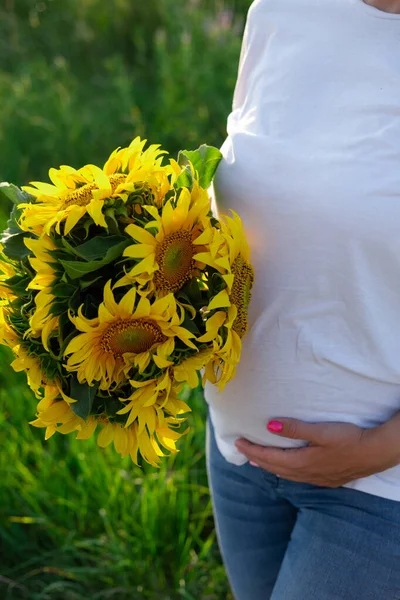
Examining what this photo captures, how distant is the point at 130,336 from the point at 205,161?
32 centimetres

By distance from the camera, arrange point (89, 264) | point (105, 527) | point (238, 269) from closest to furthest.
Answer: point (89, 264) < point (238, 269) < point (105, 527)

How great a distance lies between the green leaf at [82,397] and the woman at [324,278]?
319 mm

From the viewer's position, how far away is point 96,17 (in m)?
4.65

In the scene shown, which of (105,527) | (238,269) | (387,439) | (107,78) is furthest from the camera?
(107,78)

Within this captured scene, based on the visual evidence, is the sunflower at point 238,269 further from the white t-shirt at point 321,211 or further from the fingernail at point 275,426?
the fingernail at point 275,426

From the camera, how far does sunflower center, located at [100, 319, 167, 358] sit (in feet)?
3.20

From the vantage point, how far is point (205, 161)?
1.12 metres

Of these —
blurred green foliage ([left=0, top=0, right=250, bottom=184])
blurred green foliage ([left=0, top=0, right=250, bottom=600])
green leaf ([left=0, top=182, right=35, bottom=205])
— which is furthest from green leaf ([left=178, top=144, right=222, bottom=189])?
blurred green foliage ([left=0, top=0, right=250, bottom=184])

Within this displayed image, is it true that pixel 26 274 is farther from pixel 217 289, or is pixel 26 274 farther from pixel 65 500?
pixel 65 500

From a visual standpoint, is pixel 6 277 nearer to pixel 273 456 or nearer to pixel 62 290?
pixel 62 290

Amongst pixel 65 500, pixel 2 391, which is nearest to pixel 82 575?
pixel 65 500

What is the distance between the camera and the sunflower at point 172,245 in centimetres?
95

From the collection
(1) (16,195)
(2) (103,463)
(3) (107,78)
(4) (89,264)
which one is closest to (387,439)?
(4) (89,264)

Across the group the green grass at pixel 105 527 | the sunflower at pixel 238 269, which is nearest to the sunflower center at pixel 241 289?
the sunflower at pixel 238 269
